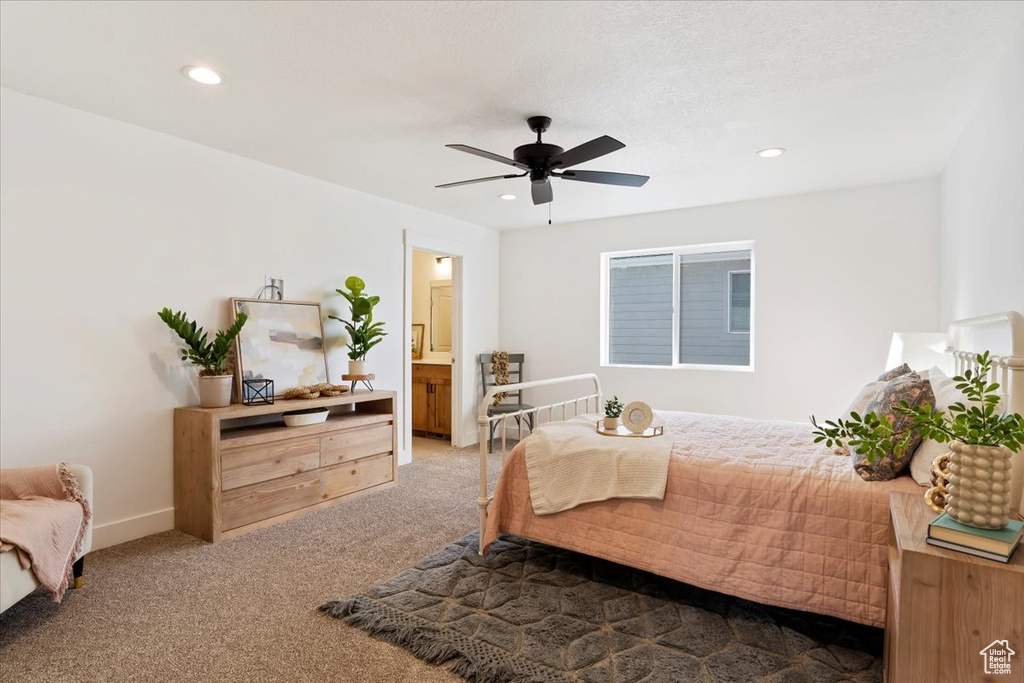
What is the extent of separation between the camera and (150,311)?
310cm

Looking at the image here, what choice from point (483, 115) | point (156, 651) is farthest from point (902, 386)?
point (156, 651)

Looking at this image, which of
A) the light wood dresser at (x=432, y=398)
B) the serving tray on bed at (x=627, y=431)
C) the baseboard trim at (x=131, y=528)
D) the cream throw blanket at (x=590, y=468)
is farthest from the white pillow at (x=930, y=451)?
the light wood dresser at (x=432, y=398)

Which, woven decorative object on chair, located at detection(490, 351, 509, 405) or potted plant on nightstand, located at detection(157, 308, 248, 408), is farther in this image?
woven decorative object on chair, located at detection(490, 351, 509, 405)

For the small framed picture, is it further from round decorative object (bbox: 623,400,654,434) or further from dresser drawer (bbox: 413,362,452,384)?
round decorative object (bbox: 623,400,654,434)

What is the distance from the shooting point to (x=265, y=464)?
3.25 metres

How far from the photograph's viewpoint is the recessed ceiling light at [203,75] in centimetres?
235

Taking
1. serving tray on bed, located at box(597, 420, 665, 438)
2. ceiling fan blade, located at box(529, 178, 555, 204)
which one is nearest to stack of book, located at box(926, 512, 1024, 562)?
serving tray on bed, located at box(597, 420, 665, 438)

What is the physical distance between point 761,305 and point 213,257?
4319 millimetres

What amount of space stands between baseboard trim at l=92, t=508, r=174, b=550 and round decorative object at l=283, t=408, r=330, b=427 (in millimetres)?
839

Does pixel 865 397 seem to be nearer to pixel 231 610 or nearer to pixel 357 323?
pixel 231 610

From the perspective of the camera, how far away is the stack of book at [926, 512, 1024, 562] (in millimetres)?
1265

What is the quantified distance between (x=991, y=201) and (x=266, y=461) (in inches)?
162

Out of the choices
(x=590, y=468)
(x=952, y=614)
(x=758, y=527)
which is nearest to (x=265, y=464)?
(x=590, y=468)

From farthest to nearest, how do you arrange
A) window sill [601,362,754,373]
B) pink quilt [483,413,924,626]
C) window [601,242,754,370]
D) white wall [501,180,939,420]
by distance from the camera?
window [601,242,754,370] < window sill [601,362,754,373] < white wall [501,180,939,420] < pink quilt [483,413,924,626]
